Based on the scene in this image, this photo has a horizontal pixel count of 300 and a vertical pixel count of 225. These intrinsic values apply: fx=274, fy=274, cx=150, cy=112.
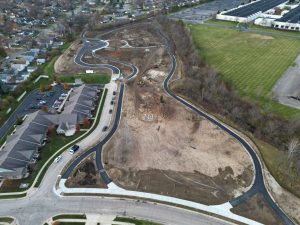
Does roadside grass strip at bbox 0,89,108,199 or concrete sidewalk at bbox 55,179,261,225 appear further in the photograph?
roadside grass strip at bbox 0,89,108,199

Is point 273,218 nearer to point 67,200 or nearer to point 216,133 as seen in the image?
point 216,133

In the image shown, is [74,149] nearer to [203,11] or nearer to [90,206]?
[90,206]

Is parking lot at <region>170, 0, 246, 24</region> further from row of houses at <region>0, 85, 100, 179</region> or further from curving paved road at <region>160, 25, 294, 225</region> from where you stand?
row of houses at <region>0, 85, 100, 179</region>

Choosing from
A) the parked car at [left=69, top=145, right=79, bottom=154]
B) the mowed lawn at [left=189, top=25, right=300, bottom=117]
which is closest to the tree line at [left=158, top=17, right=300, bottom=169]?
the mowed lawn at [left=189, top=25, right=300, bottom=117]

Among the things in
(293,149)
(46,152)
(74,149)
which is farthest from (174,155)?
(46,152)

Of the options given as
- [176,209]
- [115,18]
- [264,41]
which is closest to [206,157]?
[176,209]

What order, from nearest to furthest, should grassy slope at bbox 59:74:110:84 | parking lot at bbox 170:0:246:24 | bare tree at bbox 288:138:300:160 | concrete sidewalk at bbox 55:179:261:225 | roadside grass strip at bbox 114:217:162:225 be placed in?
1. roadside grass strip at bbox 114:217:162:225
2. concrete sidewalk at bbox 55:179:261:225
3. bare tree at bbox 288:138:300:160
4. grassy slope at bbox 59:74:110:84
5. parking lot at bbox 170:0:246:24
